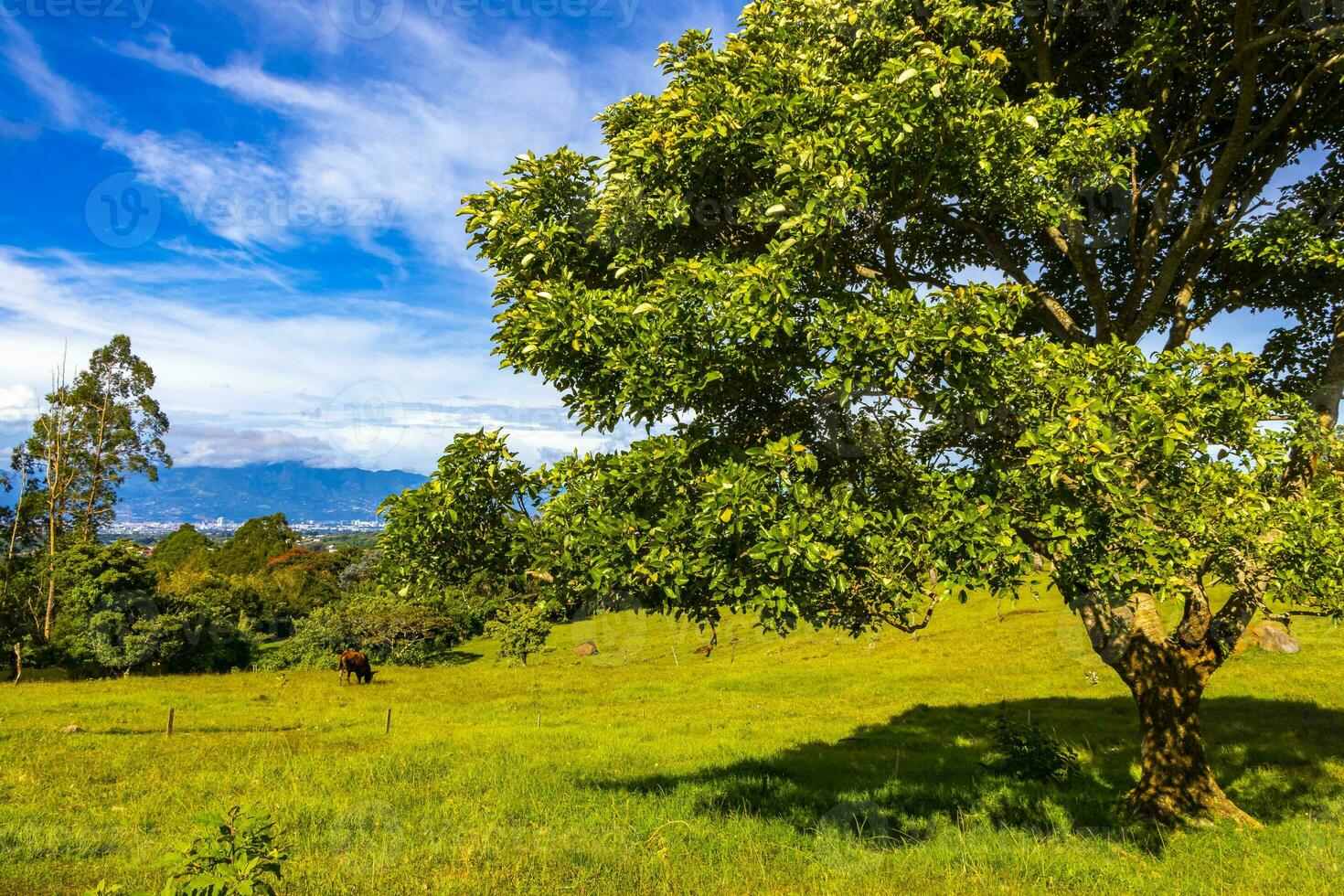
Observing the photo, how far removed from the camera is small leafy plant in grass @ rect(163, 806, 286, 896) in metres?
6.00

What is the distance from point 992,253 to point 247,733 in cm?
2849

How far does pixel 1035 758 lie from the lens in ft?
53.2

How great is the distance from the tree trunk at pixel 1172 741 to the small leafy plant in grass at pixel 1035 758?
132 inches

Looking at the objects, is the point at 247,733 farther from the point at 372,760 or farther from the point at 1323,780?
the point at 1323,780

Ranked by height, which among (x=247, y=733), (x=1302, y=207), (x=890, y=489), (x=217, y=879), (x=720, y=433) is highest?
(x=1302, y=207)

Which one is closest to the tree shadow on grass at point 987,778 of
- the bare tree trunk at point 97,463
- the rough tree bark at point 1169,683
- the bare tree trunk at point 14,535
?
the rough tree bark at point 1169,683

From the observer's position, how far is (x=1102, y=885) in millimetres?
9000

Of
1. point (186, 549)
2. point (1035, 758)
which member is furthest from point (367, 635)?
point (1035, 758)

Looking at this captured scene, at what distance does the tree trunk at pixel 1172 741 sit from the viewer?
1191 cm

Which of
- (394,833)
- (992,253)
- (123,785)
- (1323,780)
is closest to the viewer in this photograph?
(394,833)

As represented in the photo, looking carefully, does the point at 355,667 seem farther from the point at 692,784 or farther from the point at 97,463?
the point at 692,784

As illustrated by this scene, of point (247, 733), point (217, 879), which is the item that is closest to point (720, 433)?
point (217, 879)

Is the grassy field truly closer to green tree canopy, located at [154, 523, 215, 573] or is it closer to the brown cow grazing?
the brown cow grazing

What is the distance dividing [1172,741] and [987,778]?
5.06m
